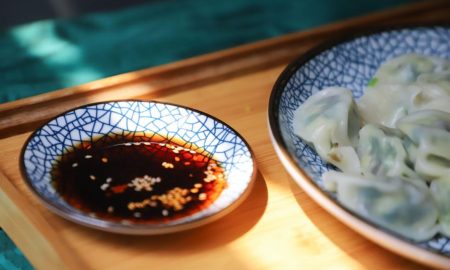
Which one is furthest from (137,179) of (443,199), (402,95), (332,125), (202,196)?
(402,95)

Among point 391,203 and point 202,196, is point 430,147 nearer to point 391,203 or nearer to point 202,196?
point 391,203

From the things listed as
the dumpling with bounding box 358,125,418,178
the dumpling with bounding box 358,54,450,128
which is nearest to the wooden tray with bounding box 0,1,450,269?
the dumpling with bounding box 358,125,418,178

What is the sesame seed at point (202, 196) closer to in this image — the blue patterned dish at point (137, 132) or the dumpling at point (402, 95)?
the blue patterned dish at point (137, 132)

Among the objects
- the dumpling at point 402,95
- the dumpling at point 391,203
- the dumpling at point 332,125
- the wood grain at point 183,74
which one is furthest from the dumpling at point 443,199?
the wood grain at point 183,74

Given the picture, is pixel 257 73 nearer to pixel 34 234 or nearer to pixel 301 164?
pixel 301 164

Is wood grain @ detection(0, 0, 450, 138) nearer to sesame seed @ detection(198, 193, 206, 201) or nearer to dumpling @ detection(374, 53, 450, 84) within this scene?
dumpling @ detection(374, 53, 450, 84)
